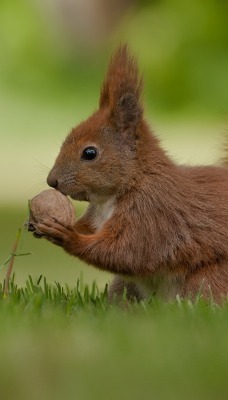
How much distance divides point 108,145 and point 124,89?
0.17 m

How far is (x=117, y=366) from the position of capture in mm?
2410

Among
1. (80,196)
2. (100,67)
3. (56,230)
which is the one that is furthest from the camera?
(100,67)

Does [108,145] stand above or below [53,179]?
above

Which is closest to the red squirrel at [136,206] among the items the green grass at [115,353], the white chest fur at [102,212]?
the white chest fur at [102,212]

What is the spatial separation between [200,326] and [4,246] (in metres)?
3.07

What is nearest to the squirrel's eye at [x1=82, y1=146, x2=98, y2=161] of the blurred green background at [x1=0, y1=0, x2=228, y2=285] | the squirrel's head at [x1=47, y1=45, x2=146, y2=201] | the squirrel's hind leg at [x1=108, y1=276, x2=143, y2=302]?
the squirrel's head at [x1=47, y1=45, x2=146, y2=201]

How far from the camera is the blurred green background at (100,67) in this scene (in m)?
9.12

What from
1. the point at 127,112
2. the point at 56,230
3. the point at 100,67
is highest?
the point at 100,67

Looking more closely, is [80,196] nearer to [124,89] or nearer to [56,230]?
[56,230]

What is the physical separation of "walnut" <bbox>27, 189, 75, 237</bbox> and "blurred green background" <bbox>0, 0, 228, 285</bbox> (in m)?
4.98

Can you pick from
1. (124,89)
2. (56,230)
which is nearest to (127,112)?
(124,89)

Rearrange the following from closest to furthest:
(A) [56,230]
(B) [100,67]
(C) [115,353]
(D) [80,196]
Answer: (C) [115,353], (A) [56,230], (D) [80,196], (B) [100,67]

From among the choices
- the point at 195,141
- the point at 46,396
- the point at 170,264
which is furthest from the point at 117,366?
the point at 195,141

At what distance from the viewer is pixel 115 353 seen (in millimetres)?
2494
